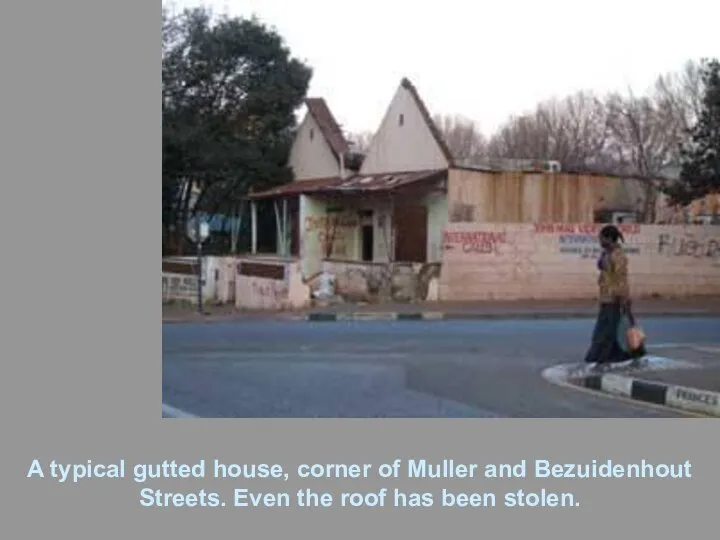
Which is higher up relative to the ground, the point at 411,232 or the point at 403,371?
the point at 411,232

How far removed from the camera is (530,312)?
23203 mm

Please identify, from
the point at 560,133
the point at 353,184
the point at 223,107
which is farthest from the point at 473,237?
the point at 560,133

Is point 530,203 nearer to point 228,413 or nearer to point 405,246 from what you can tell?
point 405,246

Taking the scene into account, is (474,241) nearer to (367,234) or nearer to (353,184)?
(353,184)

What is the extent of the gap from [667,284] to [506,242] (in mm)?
4917

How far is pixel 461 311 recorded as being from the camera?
23.4 m

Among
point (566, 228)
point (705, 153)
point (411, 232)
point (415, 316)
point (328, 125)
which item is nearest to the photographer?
point (415, 316)

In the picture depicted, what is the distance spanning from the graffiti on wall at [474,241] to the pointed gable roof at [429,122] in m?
4.01

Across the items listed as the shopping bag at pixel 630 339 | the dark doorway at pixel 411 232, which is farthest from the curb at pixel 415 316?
the shopping bag at pixel 630 339

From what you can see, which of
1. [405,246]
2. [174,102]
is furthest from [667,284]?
[174,102]

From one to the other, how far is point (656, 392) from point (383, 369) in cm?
349

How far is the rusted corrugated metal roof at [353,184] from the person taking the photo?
96.1 feet

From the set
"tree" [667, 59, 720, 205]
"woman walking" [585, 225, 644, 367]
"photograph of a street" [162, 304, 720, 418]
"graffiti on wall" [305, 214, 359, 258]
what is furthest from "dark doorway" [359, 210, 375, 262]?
"woman walking" [585, 225, 644, 367]

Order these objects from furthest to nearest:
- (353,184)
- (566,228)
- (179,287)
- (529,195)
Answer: (353,184) < (529,195) < (179,287) < (566,228)
